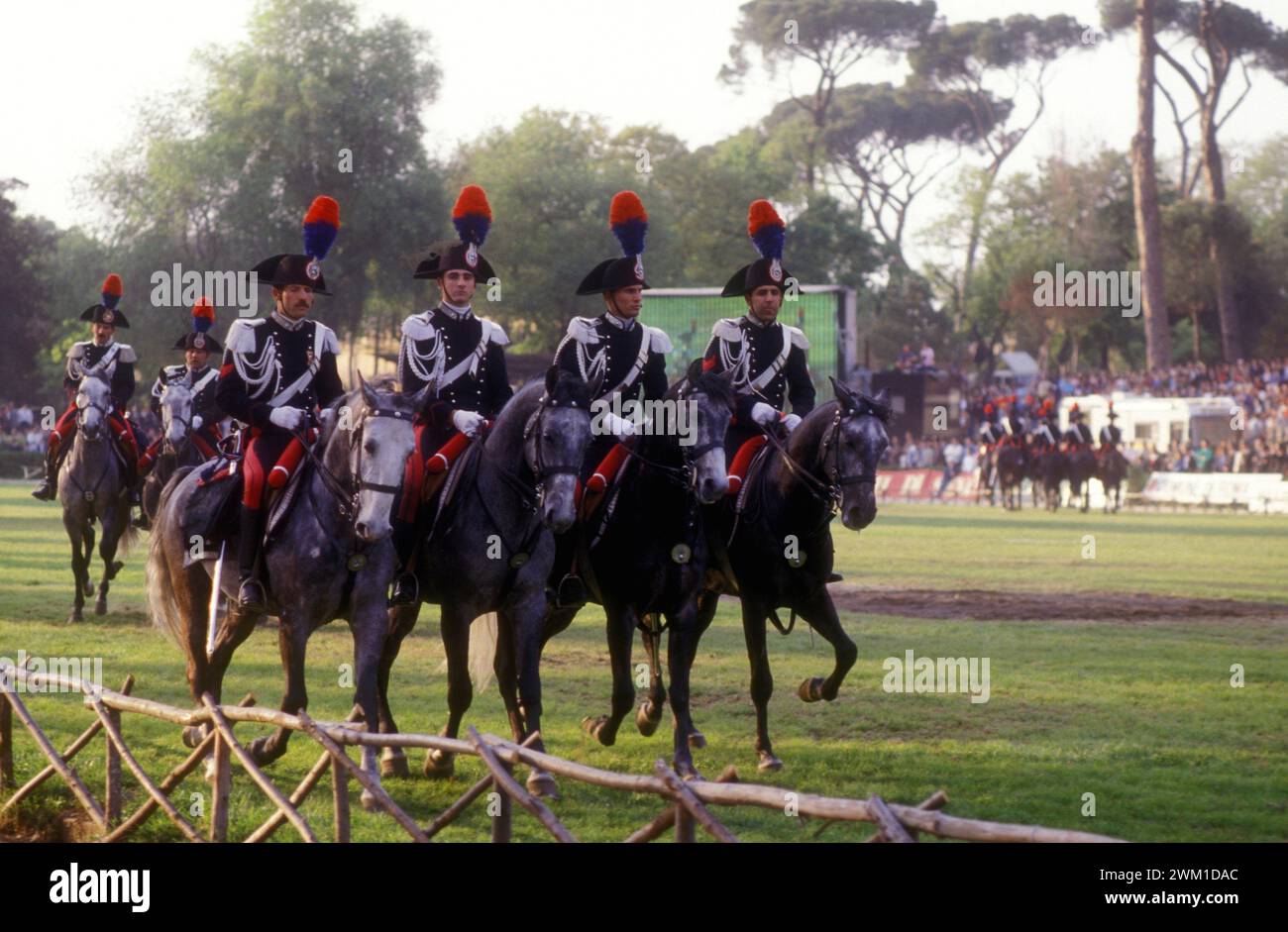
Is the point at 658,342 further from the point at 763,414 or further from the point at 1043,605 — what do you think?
the point at 1043,605

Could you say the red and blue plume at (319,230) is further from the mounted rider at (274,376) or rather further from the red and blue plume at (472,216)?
the red and blue plume at (472,216)

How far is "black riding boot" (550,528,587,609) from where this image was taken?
34.6 feet

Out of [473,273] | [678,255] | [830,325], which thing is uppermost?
[678,255]

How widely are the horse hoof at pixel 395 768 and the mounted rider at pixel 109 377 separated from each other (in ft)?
29.9

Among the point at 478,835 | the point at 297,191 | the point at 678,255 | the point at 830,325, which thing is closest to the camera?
the point at 478,835

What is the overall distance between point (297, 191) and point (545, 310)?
1281 cm

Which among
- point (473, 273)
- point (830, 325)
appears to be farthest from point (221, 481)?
point (830, 325)

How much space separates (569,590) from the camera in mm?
10547

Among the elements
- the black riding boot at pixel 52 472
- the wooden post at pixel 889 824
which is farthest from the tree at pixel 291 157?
the wooden post at pixel 889 824

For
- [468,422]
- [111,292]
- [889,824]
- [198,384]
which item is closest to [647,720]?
[468,422]

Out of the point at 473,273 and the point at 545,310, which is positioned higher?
the point at 545,310

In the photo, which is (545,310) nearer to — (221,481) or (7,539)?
(7,539)

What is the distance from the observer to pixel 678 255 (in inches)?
3113
